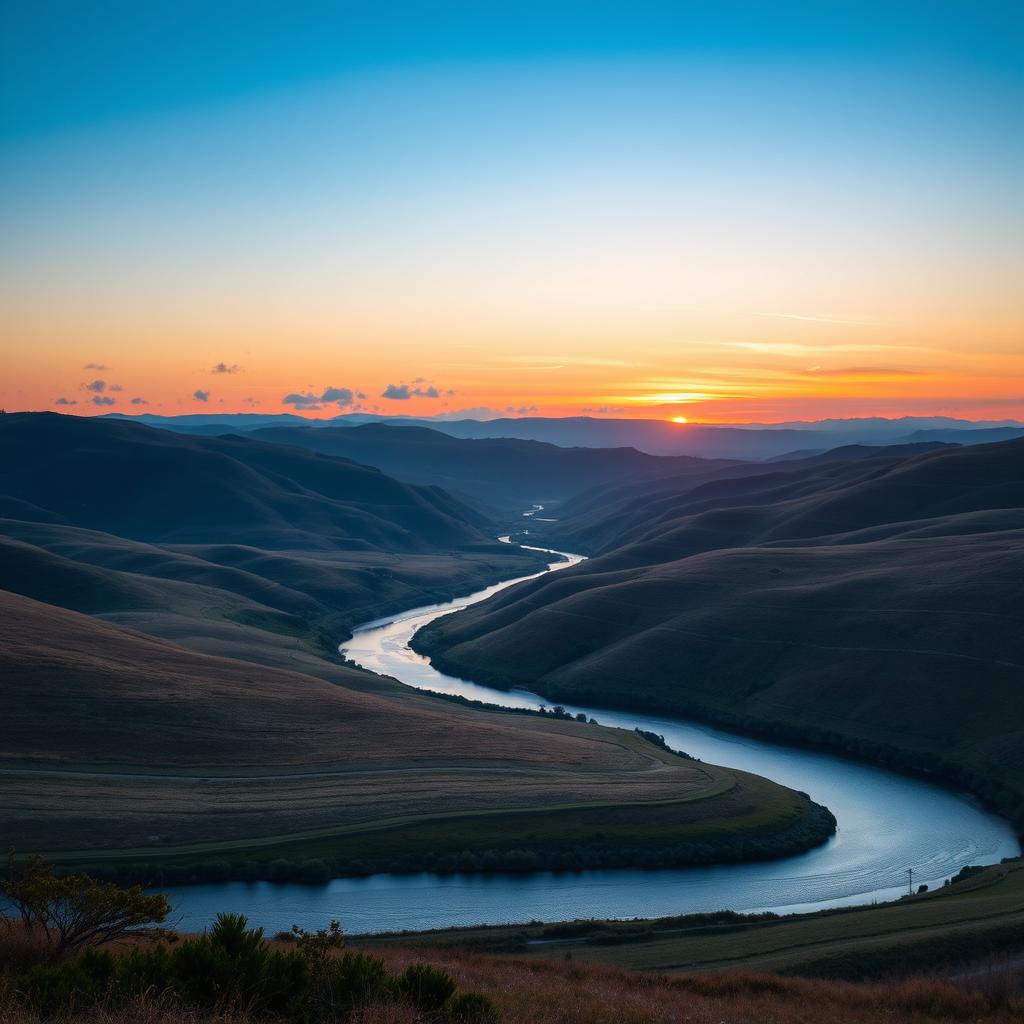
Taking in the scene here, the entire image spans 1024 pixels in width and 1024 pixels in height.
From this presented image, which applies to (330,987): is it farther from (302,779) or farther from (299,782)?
(302,779)

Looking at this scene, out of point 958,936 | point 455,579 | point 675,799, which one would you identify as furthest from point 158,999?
point 455,579

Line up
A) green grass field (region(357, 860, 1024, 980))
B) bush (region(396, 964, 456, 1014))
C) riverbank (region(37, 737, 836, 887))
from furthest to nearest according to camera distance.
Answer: riverbank (region(37, 737, 836, 887)) < green grass field (region(357, 860, 1024, 980)) < bush (region(396, 964, 456, 1014))

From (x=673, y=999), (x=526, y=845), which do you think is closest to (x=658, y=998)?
(x=673, y=999)

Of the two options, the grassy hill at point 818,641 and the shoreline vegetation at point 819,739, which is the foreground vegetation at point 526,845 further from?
the grassy hill at point 818,641

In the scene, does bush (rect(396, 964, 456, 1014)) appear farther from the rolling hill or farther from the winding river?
the rolling hill

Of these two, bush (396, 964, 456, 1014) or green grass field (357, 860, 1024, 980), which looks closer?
bush (396, 964, 456, 1014)

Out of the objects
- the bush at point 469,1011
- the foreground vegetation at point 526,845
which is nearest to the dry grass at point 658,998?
the bush at point 469,1011

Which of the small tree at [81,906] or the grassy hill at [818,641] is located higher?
the small tree at [81,906]

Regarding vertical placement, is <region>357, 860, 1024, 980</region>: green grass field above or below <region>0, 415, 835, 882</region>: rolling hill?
above

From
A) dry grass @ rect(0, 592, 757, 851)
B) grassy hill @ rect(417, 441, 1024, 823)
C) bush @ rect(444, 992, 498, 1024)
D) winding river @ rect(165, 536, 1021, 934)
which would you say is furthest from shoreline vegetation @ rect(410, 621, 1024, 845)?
bush @ rect(444, 992, 498, 1024)
